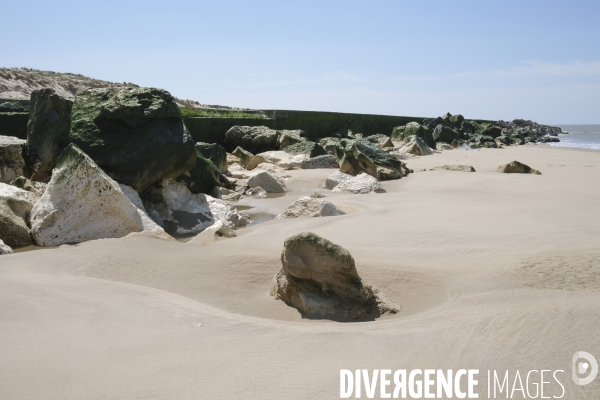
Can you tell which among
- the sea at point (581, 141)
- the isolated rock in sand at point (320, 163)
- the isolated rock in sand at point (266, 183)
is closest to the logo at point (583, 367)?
the isolated rock in sand at point (266, 183)

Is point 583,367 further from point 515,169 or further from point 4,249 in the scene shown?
point 515,169

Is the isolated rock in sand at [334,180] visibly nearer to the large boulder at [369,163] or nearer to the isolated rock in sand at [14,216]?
the large boulder at [369,163]

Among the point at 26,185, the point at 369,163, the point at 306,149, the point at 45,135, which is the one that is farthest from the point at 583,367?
the point at 306,149

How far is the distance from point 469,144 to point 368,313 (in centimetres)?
2740

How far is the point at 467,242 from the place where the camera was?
19.7ft

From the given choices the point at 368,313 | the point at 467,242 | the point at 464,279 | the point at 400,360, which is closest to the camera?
the point at 400,360

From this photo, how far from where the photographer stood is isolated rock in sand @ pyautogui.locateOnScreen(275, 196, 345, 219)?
805 centimetres

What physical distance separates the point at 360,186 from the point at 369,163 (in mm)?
2196

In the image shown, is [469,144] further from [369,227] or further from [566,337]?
[566,337]

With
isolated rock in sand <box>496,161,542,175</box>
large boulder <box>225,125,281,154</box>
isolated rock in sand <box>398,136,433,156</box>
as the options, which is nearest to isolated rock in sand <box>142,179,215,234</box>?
large boulder <box>225,125,281,154</box>

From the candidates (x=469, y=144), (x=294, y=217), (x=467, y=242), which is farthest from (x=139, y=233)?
(x=469, y=144)

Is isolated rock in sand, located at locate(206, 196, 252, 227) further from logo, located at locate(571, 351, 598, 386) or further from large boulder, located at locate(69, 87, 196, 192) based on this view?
logo, located at locate(571, 351, 598, 386)

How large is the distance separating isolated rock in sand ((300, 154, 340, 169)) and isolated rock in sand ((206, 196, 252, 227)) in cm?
620

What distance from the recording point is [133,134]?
8.45 metres
